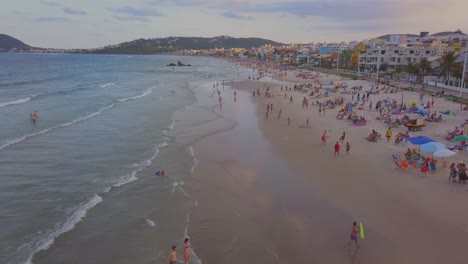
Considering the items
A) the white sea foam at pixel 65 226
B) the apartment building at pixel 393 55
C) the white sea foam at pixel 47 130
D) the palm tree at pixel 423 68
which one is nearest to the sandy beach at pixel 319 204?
the white sea foam at pixel 65 226

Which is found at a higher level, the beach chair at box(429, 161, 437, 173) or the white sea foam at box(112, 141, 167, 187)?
the beach chair at box(429, 161, 437, 173)

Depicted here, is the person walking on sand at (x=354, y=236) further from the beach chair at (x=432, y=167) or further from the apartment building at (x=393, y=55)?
the apartment building at (x=393, y=55)

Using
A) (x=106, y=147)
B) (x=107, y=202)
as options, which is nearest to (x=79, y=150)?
(x=106, y=147)

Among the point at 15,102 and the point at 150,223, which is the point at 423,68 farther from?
the point at 15,102

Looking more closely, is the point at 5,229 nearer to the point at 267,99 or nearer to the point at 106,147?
the point at 106,147

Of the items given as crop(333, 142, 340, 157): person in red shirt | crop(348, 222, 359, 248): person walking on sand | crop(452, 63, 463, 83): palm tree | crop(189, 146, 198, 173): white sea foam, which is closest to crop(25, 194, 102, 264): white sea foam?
crop(189, 146, 198, 173): white sea foam

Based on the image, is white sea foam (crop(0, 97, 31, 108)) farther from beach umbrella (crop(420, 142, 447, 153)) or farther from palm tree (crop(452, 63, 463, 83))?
palm tree (crop(452, 63, 463, 83))
